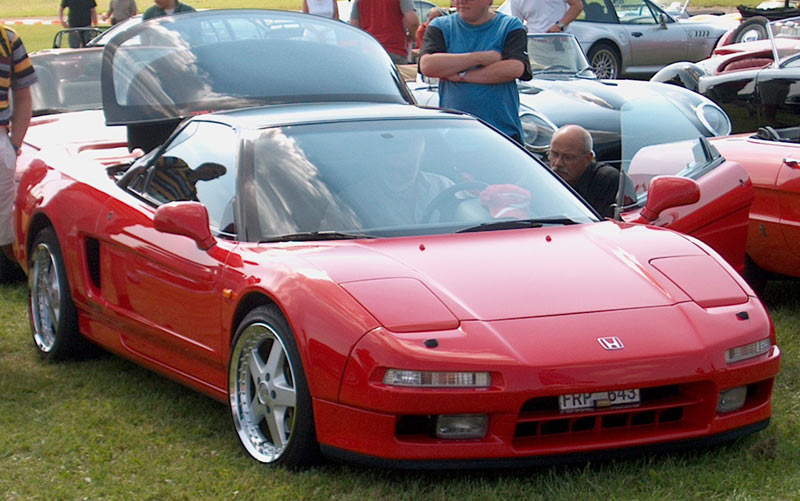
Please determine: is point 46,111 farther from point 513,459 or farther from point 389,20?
point 513,459

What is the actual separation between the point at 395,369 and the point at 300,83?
3.40 metres

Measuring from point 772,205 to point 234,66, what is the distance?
2.95 meters

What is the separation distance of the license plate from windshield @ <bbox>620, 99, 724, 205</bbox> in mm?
2033

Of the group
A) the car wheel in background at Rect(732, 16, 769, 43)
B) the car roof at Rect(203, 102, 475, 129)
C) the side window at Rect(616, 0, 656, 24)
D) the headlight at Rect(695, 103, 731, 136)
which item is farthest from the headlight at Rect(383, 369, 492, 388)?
the side window at Rect(616, 0, 656, 24)

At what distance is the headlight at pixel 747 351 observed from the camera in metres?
4.12

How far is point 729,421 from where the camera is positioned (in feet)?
13.7

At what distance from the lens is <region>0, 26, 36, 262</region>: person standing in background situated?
20.4ft

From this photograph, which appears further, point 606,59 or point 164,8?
point 606,59

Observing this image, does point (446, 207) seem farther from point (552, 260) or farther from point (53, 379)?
point (53, 379)

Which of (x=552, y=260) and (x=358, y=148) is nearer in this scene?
(x=552, y=260)

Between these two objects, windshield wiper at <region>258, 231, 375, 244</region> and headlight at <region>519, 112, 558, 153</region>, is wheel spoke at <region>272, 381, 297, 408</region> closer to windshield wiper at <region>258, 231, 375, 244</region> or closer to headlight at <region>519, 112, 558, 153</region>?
windshield wiper at <region>258, 231, 375, 244</region>

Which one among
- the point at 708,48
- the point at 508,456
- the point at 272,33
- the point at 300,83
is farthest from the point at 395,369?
the point at 708,48

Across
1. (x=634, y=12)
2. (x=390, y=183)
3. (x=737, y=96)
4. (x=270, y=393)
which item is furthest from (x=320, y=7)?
(x=634, y=12)

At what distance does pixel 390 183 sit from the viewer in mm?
4918
